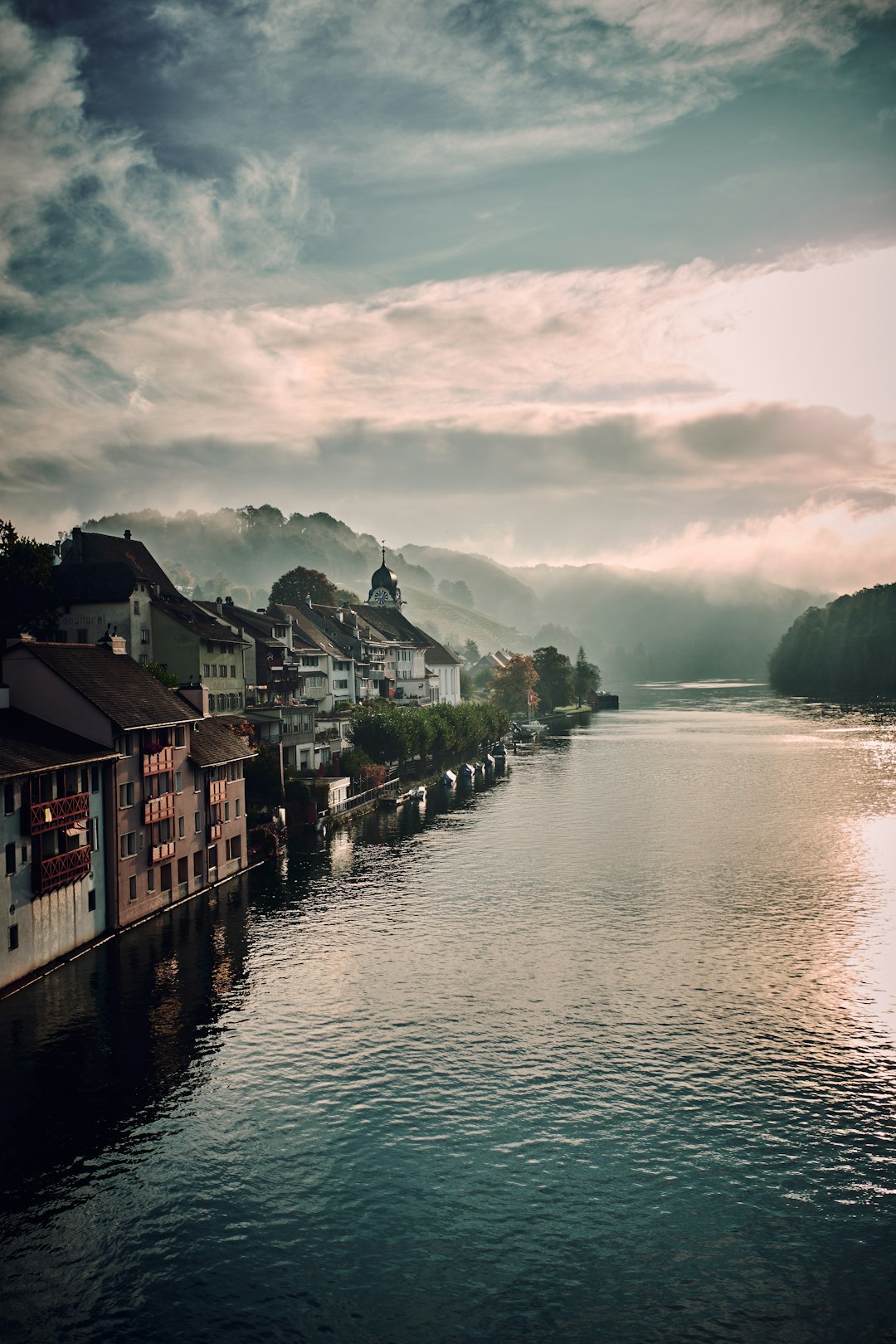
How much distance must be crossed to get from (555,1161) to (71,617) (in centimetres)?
9252

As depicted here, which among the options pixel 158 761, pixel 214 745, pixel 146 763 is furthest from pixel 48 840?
pixel 214 745

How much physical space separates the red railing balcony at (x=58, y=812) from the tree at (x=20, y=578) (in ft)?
155

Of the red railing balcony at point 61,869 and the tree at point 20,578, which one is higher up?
the tree at point 20,578

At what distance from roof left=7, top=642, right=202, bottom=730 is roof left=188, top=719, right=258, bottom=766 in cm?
248

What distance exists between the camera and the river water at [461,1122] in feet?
105

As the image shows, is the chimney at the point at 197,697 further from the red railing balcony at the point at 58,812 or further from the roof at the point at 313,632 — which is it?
the roof at the point at 313,632

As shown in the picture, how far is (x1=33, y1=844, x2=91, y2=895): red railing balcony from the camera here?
55.0 metres

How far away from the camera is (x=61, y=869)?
57.3m

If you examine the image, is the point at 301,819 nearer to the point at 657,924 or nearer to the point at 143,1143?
the point at 657,924

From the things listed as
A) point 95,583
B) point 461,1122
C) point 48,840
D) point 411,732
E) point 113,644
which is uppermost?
point 95,583

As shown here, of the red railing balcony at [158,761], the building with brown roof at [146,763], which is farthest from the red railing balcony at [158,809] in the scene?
the red railing balcony at [158,761]

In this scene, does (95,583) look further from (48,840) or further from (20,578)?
(48,840)

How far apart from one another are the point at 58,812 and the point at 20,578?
5376cm

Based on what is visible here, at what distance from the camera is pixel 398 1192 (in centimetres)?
3784
